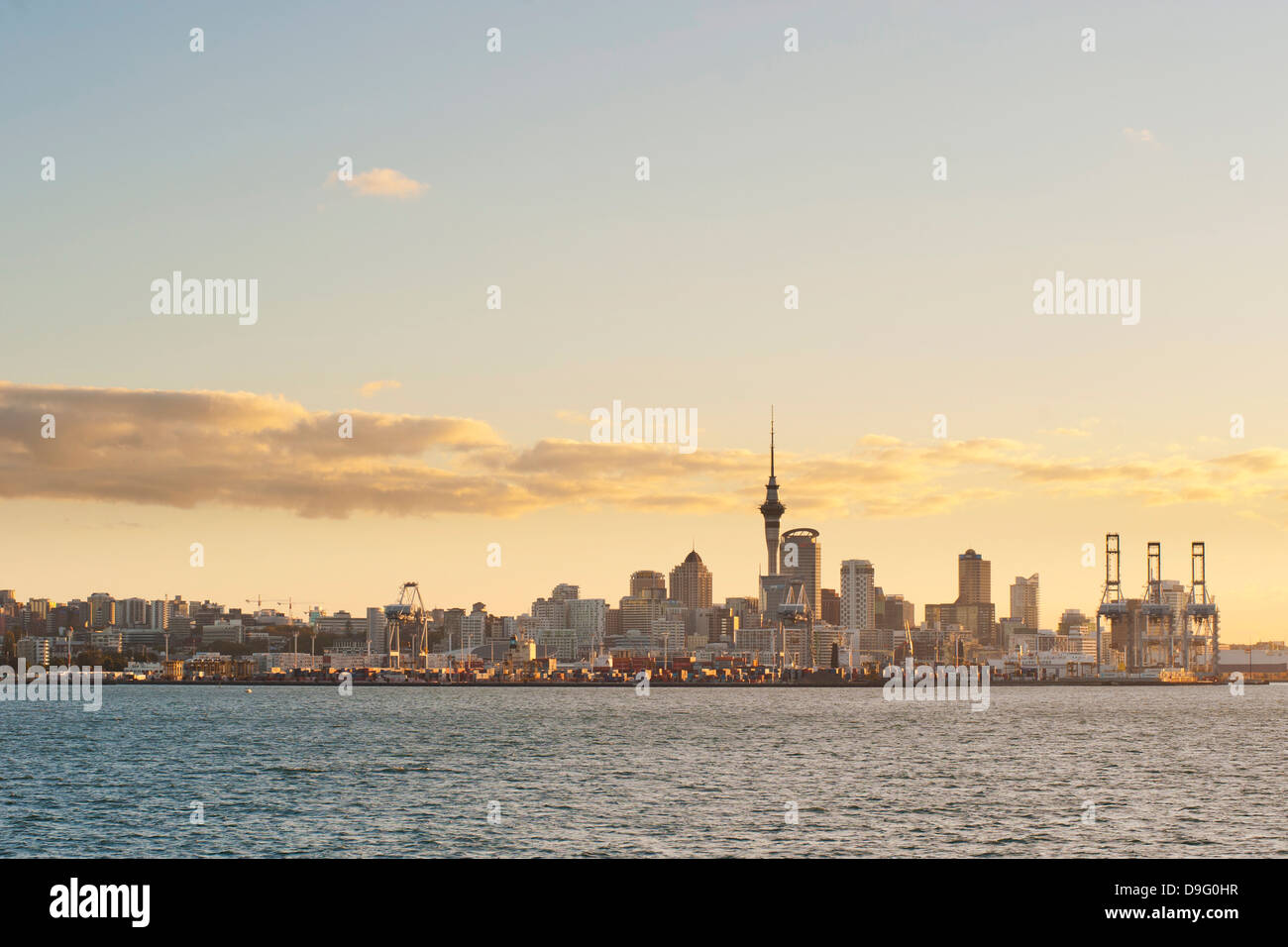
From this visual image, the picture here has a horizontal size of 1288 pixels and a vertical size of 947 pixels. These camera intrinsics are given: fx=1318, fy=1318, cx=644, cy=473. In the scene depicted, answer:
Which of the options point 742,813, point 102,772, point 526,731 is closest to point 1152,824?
point 742,813

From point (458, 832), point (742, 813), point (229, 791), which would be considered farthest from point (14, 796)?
point (742, 813)

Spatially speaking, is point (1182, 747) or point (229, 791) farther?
point (1182, 747)

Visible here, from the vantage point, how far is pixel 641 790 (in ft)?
212

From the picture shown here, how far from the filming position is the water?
47.4 m

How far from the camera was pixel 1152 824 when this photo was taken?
53031 millimetres

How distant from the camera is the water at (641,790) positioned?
156 ft

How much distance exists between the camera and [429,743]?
103m
